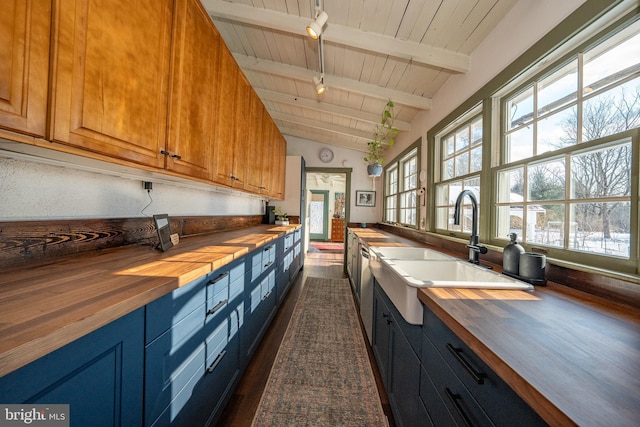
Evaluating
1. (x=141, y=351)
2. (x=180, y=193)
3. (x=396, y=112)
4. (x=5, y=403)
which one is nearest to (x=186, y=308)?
(x=141, y=351)

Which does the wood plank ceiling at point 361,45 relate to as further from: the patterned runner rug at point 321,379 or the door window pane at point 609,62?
the patterned runner rug at point 321,379

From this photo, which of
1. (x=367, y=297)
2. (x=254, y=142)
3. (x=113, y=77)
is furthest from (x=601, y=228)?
(x=254, y=142)

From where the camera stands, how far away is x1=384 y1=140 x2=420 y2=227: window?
307 centimetres

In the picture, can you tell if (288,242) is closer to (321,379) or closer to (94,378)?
(321,379)

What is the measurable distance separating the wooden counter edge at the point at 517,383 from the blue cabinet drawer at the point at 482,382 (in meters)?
0.06

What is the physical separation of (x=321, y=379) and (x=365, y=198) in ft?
11.9

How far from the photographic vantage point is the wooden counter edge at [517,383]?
358mm

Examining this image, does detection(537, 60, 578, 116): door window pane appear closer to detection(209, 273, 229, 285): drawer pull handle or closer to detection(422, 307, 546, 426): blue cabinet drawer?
detection(422, 307, 546, 426): blue cabinet drawer

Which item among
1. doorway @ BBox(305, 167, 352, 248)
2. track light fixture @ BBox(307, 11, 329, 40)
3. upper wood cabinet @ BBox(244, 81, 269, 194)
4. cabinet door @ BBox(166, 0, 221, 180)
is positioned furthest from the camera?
doorway @ BBox(305, 167, 352, 248)

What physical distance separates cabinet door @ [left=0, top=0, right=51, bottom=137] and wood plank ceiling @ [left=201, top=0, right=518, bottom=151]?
1.49 meters

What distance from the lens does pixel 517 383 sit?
0.43m

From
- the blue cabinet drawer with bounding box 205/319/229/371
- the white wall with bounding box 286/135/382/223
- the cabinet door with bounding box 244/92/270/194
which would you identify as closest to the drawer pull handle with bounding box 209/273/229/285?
the blue cabinet drawer with bounding box 205/319/229/371

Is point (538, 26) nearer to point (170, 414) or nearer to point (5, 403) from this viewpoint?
point (5, 403)

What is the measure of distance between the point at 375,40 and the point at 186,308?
2212 millimetres
